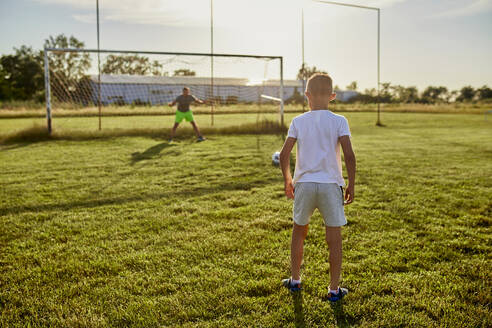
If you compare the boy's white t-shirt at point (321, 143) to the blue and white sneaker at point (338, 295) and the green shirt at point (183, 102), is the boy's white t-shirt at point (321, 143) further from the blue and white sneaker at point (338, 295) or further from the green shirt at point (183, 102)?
the green shirt at point (183, 102)

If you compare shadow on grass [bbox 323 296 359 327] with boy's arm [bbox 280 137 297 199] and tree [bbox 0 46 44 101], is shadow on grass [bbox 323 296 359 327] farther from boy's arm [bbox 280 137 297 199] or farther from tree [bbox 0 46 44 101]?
tree [bbox 0 46 44 101]

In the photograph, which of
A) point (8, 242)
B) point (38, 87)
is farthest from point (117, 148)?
point (38, 87)

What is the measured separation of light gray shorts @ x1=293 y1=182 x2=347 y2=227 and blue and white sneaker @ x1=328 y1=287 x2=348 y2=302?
1.61 ft

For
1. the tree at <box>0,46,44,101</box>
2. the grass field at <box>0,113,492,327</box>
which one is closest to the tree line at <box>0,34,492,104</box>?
the tree at <box>0,46,44,101</box>

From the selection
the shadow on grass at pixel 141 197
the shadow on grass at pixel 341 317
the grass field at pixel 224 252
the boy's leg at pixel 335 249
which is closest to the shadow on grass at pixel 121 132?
the grass field at pixel 224 252

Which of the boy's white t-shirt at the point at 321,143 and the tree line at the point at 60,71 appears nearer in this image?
the boy's white t-shirt at the point at 321,143

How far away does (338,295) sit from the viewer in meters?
2.43

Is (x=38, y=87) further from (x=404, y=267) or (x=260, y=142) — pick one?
(x=404, y=267)

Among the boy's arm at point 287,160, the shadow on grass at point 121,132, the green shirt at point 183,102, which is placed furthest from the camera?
the shadow on grass at point 121,132

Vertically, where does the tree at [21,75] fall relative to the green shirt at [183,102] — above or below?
above

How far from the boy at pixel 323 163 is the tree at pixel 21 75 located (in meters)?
46.6

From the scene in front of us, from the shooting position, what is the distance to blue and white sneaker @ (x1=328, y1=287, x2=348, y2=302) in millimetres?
2399

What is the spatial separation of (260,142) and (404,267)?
854 centimetres

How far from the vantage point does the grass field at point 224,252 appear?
7.53 ft
